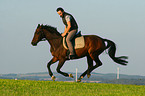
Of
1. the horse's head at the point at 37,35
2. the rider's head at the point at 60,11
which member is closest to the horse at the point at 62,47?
the horse's head at the point at 37,35

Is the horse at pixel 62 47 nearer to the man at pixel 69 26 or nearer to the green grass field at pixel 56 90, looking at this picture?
the man at pixel 69 26

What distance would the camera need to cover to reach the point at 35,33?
1644 centimetres

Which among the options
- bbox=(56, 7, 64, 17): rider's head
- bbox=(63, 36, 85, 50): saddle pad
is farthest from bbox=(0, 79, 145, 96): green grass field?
bbox=(56, 7, 64, 17): rider's head

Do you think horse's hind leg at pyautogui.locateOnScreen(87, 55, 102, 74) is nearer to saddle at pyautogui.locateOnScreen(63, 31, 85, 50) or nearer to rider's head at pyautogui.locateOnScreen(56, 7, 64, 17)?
saddle at pyautogui.locateOnScreen(63, 31, 85, 50)

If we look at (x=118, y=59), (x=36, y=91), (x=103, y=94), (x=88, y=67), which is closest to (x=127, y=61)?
(x=118, y=59)

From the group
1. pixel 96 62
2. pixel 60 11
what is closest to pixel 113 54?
pixel 96 62

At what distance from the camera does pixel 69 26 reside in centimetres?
1580

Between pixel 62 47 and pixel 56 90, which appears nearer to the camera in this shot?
pixel 56 90

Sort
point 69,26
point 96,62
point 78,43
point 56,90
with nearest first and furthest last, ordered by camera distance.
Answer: point 56,90
point 69,26
point 78,43
point 96,62

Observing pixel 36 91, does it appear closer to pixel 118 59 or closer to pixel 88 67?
pixel 88 67

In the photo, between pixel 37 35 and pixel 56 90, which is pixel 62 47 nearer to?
pixel 37 35

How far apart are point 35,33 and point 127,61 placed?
5.26 metres

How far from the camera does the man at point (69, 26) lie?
1581cm

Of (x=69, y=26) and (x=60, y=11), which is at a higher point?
(x=60, y=11)
